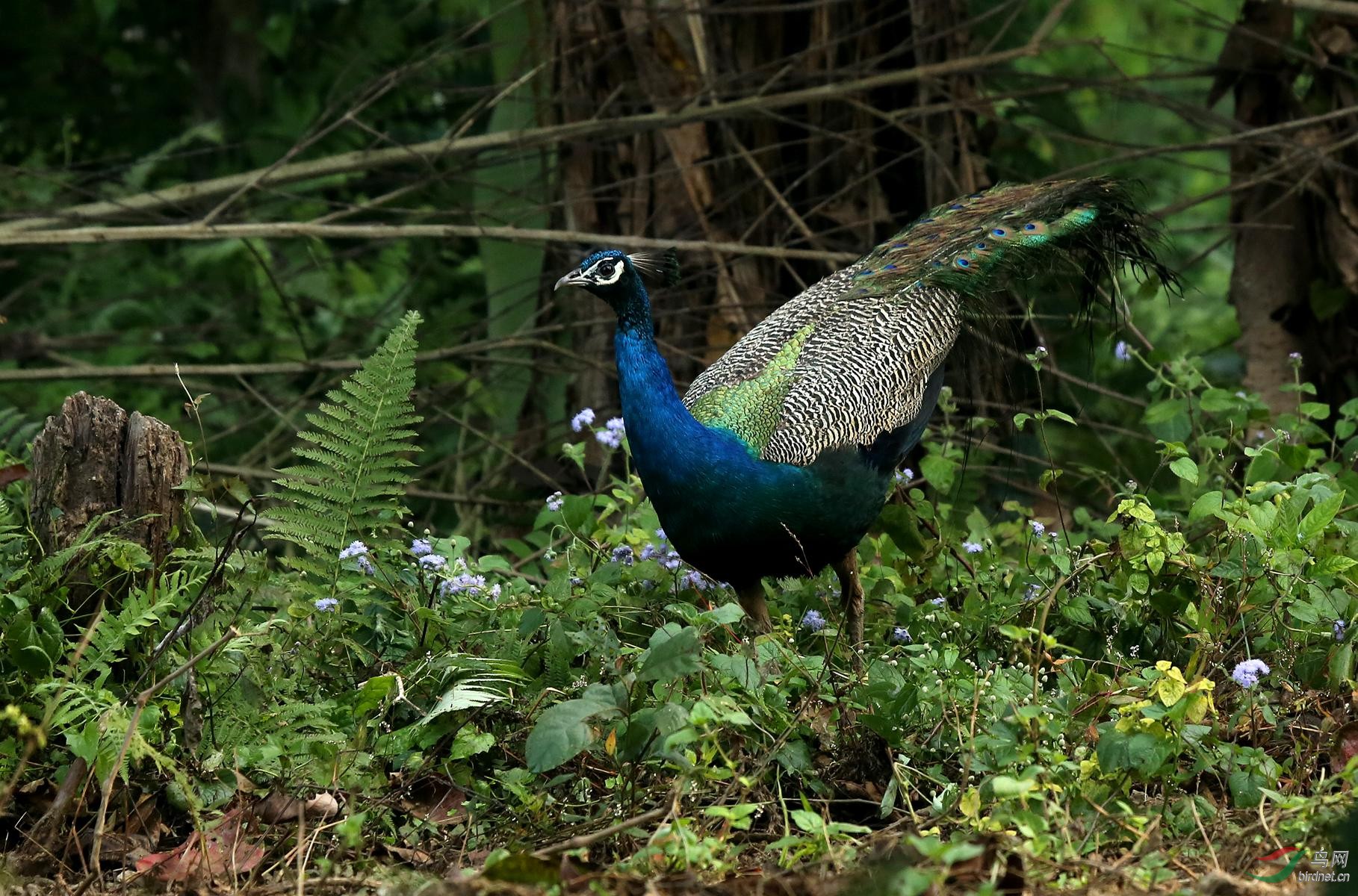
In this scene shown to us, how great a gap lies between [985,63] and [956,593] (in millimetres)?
1998

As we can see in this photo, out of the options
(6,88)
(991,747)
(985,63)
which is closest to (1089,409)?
(985,63)

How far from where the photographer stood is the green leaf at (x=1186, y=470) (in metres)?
3.87

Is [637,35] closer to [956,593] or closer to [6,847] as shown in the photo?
[956,593]

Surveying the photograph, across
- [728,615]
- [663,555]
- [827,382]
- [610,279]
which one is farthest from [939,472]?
[728,615]

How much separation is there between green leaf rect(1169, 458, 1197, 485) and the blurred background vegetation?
794 millimetres

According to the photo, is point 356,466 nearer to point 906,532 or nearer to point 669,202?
point 906,532

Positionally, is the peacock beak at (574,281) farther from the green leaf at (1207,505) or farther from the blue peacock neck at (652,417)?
the green leaf at (1207,505)

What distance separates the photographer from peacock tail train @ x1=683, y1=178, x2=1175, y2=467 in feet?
14.3

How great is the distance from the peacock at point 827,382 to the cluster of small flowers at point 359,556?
0.74 meters

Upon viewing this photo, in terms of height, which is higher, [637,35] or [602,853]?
[637,35]

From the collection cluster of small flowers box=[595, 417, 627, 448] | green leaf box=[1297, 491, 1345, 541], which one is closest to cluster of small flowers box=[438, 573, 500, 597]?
cluster of small flowers box=[595, 417, 627, 448]

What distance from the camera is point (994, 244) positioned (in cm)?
486

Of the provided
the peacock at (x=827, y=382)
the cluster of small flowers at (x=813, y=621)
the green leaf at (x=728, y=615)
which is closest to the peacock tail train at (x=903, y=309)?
the peacock at (x=827, y=382)

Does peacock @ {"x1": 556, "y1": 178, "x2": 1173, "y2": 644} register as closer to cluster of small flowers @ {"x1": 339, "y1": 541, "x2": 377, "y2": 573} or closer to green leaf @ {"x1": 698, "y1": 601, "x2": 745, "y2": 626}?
cluster of small flowers @ {"x1": 339, "y1": 541, "x2": 377, "y2": 573}
